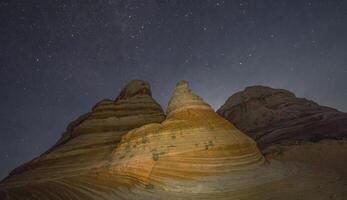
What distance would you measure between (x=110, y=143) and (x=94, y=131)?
236 cm

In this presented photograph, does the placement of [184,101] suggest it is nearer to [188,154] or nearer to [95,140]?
[188,154]


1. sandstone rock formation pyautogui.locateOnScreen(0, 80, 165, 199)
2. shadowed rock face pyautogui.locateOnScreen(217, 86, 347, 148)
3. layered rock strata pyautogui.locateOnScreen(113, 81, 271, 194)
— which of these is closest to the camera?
layered rock strata pyautogui.locateOnScreen(113, 81, 271, 194)

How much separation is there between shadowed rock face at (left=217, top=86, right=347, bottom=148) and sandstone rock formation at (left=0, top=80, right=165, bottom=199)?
11390 mm

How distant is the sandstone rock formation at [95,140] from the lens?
14727mm

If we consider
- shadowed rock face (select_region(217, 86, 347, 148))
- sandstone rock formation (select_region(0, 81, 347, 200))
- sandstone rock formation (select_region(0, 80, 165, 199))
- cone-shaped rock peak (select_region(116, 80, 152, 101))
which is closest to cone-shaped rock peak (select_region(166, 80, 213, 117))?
sandstone rock formation (select_region(0, 81, 347, 200))

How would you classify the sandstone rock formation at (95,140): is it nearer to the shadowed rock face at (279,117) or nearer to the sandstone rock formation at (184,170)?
the sandstone rock formation at (184,170)

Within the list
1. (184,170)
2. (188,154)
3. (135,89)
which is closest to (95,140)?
(135,89)

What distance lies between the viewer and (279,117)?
88.0 ft

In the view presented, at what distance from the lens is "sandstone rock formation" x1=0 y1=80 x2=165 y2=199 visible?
48.3ft

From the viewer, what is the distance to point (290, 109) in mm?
27391

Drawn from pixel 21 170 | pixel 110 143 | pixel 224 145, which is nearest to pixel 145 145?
pixel 224 145

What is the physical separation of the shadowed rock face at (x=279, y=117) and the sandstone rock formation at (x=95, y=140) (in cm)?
1139

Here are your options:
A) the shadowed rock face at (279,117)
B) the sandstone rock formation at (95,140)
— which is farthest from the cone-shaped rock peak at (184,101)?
the shadowed rock face at (279,117)

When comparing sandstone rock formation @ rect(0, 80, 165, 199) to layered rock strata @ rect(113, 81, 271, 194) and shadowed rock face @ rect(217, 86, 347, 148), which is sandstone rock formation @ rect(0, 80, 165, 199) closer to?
layered rock strata @ rect(113, 81, 271, 194)
